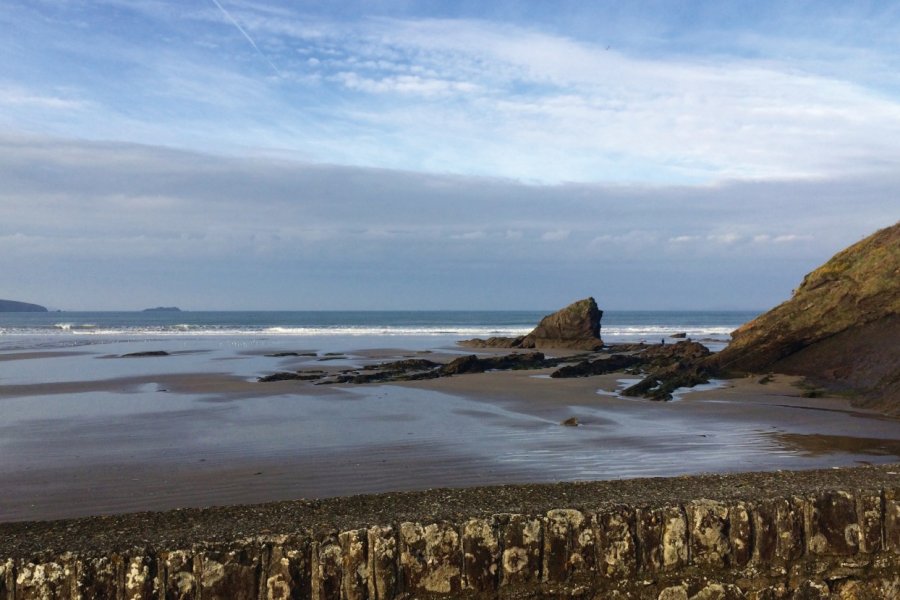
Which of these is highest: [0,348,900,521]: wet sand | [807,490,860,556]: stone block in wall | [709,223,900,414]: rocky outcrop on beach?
[709,223,900,414]: rocky outcrop on beach

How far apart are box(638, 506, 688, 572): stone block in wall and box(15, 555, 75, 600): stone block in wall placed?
8.38 ft

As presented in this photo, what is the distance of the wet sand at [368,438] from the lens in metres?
8.23

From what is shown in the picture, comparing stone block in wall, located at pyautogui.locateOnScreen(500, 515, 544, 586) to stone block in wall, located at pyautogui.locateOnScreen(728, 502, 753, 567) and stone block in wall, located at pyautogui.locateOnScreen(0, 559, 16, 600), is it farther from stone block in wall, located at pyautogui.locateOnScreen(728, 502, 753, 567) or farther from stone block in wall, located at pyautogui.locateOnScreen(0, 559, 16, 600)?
stone block in wall, located at pyautogui.locateOnScreen(0, 559, 16, 600)

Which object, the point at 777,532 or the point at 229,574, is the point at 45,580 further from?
the point at 777,532

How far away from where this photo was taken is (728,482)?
13.8ft

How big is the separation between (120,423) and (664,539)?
11935 millimetres

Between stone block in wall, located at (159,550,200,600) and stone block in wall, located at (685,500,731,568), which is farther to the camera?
stone block in wall, located at (685,500,731,568)

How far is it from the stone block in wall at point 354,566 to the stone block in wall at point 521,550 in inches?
25.1

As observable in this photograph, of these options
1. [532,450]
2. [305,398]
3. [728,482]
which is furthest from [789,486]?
[305,398]

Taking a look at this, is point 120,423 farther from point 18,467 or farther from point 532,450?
point 532,450

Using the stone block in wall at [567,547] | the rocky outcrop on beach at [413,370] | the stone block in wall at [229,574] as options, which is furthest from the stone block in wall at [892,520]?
the rocky outcrop on beach at [413,370]

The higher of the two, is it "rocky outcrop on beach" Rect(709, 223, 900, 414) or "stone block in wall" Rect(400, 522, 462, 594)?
"rocky outcrop on beach" Rect(709, 223, 900, 414)

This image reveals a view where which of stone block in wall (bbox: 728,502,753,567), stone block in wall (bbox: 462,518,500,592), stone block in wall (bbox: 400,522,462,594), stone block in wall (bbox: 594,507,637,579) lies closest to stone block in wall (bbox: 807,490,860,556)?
stone block in wall (bbox: 728,502,753,567)

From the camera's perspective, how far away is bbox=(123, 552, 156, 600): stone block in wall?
10.2 ft
